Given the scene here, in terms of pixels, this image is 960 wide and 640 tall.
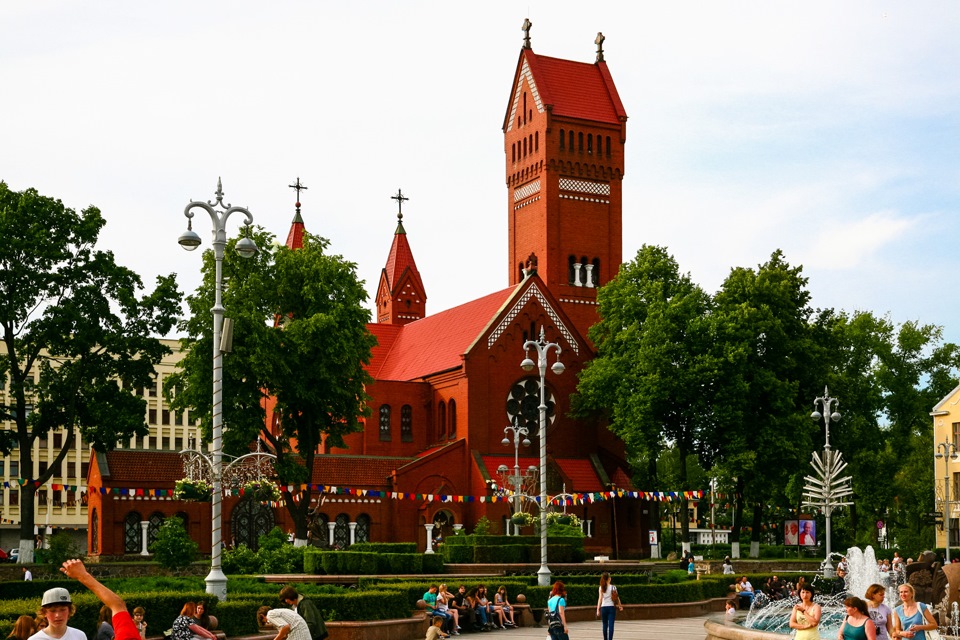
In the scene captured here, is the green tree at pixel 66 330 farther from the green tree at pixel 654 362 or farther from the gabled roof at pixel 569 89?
the gabled roof at pixel 569 89

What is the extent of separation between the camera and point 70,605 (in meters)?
9.34

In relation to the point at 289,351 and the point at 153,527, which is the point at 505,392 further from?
the point at 153,527

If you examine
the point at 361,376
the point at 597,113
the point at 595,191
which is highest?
the point at 597,113

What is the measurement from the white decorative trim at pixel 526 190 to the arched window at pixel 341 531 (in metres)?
23.6

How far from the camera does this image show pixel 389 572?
127ft

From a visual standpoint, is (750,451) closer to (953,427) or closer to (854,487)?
(854,487)

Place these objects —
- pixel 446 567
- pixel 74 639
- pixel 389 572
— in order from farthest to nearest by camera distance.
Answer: pixel 446 567
pixel 389 572
pixel 74 639

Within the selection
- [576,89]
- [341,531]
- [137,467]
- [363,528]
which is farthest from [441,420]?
[576,89]

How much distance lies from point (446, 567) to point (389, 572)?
3724mm

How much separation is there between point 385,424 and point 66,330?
23.1 meters

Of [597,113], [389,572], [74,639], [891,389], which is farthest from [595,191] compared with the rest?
[74,639]

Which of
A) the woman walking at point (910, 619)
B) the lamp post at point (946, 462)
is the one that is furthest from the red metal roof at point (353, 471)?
the woman walking at point (910, 619)

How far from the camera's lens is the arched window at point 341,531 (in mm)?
60156

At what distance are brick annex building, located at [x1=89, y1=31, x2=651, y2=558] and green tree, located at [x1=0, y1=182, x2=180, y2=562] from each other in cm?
653
